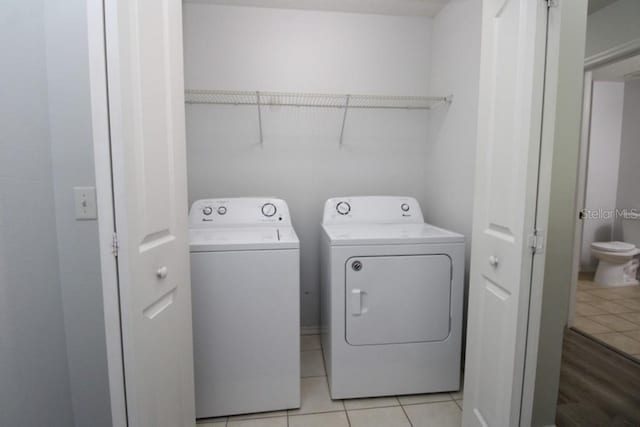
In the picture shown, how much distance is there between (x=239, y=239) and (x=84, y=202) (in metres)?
0.67

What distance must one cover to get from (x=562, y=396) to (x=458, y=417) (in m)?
0.62

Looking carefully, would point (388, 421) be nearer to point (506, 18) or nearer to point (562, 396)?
point (562, 396)

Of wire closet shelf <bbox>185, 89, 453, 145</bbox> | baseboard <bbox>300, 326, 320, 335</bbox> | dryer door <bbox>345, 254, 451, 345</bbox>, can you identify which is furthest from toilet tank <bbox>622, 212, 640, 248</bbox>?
baseboard <bbox>300, 326, 320, 335</bbox>

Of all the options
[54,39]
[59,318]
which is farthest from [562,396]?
[54,39]

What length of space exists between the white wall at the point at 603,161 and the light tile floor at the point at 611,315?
763 mm

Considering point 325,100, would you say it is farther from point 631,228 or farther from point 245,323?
point 631,228

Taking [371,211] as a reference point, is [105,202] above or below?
above

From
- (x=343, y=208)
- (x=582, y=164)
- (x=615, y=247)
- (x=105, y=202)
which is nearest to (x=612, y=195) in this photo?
(x=615, y=247)

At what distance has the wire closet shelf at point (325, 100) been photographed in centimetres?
220

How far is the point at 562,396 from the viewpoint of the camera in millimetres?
1700

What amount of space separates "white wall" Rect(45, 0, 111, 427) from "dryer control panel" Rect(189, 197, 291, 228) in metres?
0.77

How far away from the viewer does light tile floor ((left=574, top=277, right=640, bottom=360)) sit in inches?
88.7

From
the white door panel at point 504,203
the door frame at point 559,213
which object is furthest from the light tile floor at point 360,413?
the door frame at point 559,213

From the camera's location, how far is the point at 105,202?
789 mm
